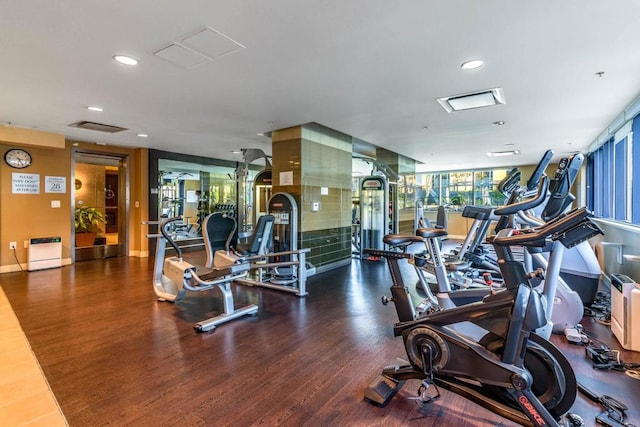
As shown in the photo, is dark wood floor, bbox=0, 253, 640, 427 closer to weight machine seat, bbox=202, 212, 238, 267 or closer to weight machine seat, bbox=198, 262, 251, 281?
weight machine seat, bbox=198, 262, 251, 281

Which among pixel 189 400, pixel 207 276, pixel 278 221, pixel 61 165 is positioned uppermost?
pixel 61 165

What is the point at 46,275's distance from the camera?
5.59m

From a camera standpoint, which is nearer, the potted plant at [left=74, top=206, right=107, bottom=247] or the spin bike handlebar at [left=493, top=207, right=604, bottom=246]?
the spin bike handlebar at [left=493, top=207, right=604, bottom=246]

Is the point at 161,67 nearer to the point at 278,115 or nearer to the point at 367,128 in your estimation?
the point at 278,115

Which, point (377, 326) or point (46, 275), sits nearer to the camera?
point (377, 326)

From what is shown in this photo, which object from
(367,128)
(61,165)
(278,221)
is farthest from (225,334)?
(61,165)

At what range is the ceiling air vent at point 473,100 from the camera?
3.90 m

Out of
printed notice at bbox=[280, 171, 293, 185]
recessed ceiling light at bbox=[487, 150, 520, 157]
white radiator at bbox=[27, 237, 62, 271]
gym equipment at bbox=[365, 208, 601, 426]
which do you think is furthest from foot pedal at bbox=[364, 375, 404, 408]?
recessed ceiling light at bbox=[487, 150, 520, 157]

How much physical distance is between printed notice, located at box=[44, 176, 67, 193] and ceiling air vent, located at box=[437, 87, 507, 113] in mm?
7072

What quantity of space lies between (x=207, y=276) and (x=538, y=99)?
15.0ft

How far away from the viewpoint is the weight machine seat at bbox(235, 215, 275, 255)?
384 cm

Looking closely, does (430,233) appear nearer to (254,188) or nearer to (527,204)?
(527,204)

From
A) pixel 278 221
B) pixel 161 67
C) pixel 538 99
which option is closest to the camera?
pixel 161 67

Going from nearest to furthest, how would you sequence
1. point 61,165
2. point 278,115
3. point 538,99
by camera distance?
point 538,99, point 278,115, point 61,165
